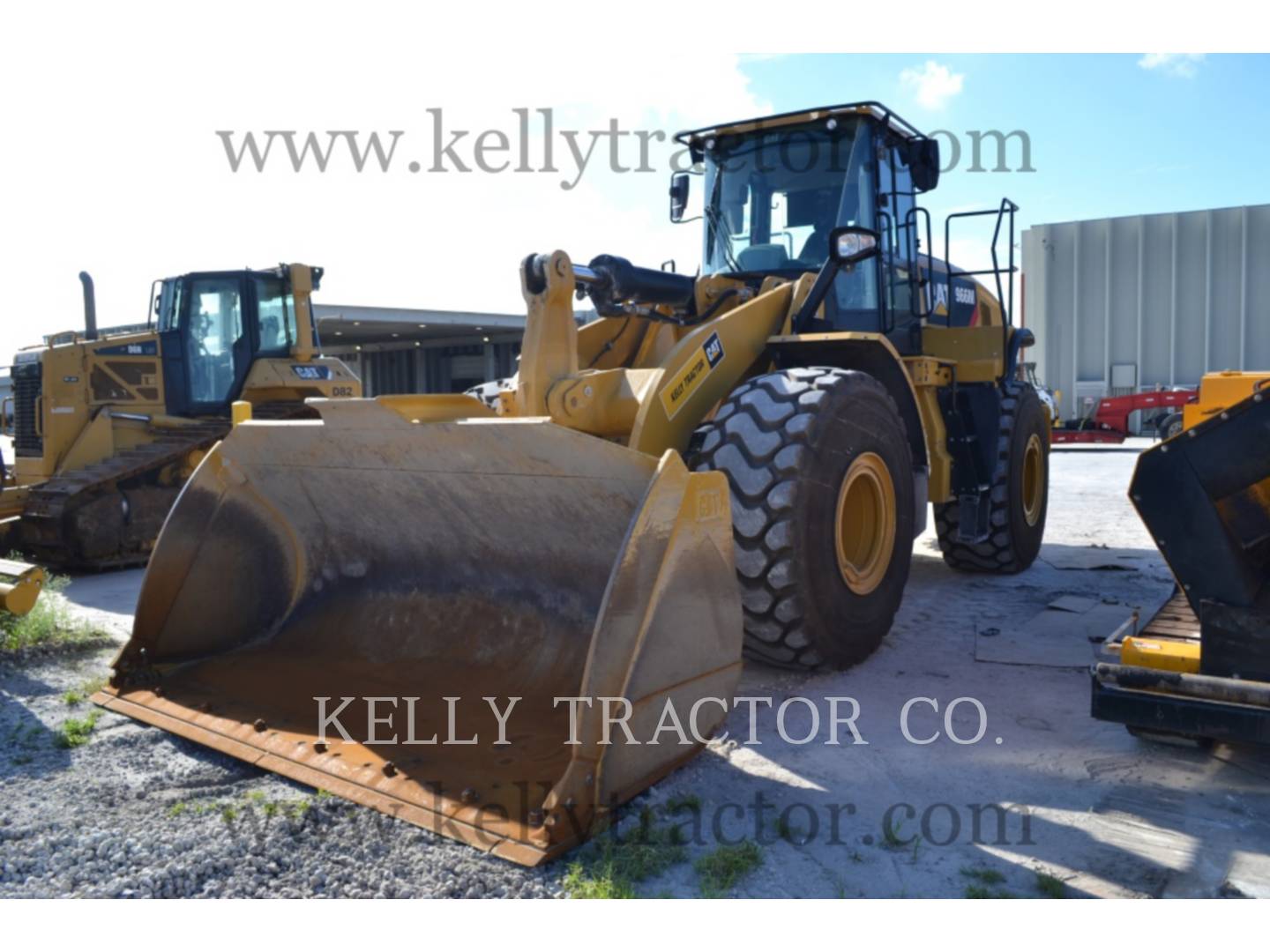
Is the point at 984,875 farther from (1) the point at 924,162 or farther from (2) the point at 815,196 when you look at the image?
(1) the point at 924,162

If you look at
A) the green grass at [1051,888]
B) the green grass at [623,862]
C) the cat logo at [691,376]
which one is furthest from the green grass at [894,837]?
the cat logo at [691,376]

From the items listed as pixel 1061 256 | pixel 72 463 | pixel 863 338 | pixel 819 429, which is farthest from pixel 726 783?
pixel 1061 256

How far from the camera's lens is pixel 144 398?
9.47 metres

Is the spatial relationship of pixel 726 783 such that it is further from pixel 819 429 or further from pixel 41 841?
pixel 41 841

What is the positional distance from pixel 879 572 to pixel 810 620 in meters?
0.65

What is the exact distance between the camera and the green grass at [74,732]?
378 centimetres

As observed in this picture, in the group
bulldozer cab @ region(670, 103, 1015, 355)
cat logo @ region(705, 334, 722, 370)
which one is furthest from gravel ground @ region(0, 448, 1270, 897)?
bulldozer cab @ region(670, 103, 1015, 355)

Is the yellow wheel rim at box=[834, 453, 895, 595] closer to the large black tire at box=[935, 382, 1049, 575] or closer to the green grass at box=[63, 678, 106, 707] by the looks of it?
the large black tire at box=[935, 382, 1049, 575]

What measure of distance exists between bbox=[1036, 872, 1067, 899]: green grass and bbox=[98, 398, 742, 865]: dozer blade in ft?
3.48

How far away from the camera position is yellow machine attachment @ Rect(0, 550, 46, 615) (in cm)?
478

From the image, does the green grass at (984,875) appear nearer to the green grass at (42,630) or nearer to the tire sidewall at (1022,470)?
the tire sidewall at (1022,470)

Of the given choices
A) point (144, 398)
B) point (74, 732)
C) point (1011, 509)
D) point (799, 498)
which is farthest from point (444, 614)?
point (144, 398)

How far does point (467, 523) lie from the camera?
165 inches

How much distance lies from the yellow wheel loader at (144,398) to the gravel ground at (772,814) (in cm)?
388
